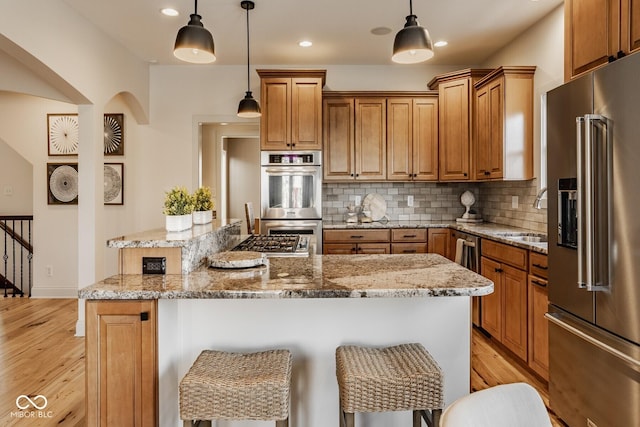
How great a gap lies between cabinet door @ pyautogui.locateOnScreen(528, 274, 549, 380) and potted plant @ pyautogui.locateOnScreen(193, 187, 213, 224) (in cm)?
226

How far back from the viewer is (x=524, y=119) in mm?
3828

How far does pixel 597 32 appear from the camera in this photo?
2.23m

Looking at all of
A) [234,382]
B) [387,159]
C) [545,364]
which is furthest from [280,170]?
[234,382]

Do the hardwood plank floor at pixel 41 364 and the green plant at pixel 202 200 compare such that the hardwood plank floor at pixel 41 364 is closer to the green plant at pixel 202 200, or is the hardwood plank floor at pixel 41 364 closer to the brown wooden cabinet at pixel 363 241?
the green plant at pixel 202 200

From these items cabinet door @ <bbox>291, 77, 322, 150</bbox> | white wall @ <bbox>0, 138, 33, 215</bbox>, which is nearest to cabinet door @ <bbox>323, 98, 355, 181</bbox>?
cabinet door @ <bbox>291, 77, 322, 150</bbox>

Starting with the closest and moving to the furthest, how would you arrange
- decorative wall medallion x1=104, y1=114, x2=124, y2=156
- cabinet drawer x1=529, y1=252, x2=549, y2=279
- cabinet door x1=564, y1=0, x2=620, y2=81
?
1. cabinet door x1=564, y1=0, x2=620, y2=81
2. cabinet drawer x1=529, y1=252, x2=549, y2=279
3. decorative wall medallion x1=104, y1=114, x2=124, y2=156

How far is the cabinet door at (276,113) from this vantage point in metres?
4.50

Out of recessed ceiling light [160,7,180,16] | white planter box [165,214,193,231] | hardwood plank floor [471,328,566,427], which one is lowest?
hardwood plank floor [471,328,566,427]

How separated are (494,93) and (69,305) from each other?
5.22 m

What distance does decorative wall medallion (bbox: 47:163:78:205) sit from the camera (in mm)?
5277

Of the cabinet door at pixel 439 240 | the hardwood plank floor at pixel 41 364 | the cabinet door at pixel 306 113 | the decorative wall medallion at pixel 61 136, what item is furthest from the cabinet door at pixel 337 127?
the decorative wall medallion at pixel 61 136

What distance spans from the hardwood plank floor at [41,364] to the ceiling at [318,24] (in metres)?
2.86

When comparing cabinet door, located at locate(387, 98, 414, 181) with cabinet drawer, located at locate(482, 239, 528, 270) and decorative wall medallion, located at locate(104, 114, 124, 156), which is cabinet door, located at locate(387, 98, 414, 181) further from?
decorative wall medallion, located at locate(104, 114, 124, 156)

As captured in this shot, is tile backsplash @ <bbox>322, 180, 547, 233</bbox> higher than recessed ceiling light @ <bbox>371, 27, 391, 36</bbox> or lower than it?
lower
